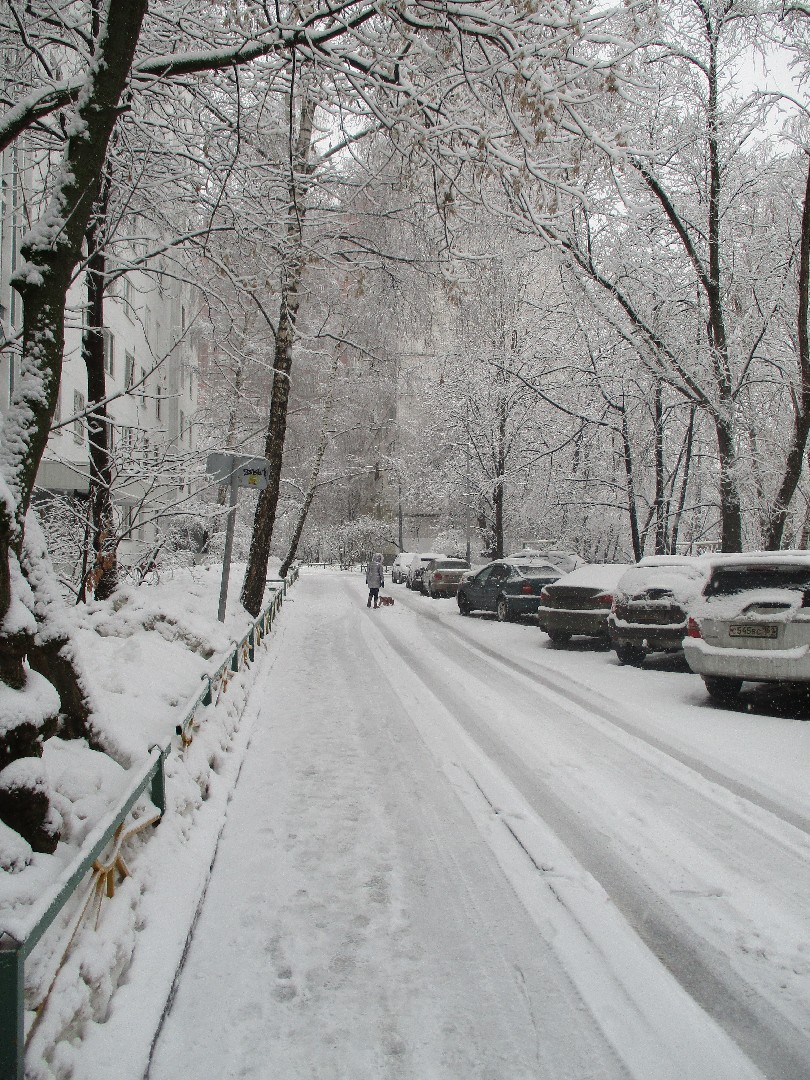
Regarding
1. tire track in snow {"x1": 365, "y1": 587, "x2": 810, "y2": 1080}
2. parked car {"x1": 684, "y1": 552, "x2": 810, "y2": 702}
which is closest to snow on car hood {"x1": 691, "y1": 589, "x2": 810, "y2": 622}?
parked car {"x1": 684, "y1": 552, "x2": 810, "y2": 702}

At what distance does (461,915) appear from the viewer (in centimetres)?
383

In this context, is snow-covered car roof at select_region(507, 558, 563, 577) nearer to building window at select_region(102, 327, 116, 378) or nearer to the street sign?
the street sign

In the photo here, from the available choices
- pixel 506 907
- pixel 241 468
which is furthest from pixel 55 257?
pixel 241 468

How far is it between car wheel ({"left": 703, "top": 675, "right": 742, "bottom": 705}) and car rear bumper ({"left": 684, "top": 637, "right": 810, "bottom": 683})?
7.6 inches

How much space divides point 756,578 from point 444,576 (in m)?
20.8

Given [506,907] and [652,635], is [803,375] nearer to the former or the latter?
[652,635]

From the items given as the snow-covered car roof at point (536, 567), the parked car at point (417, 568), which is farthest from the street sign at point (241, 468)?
the parked car at point (417, 568)

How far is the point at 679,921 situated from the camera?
3.80 meters

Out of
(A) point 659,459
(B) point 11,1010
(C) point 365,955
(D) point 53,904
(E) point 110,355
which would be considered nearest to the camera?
(B) point 11,1010

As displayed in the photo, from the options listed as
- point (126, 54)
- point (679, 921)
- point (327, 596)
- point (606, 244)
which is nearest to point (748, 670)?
point (679, 921)

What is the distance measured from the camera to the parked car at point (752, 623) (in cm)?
809

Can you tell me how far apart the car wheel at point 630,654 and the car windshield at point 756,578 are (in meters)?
3.06

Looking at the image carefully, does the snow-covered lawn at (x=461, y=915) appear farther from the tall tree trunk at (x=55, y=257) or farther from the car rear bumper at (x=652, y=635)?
the car rear bumper at (x=652, y=635)

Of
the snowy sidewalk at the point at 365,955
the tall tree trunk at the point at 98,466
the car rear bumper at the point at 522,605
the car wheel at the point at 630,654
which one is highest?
the tall tree trunk at the point at 98,466
